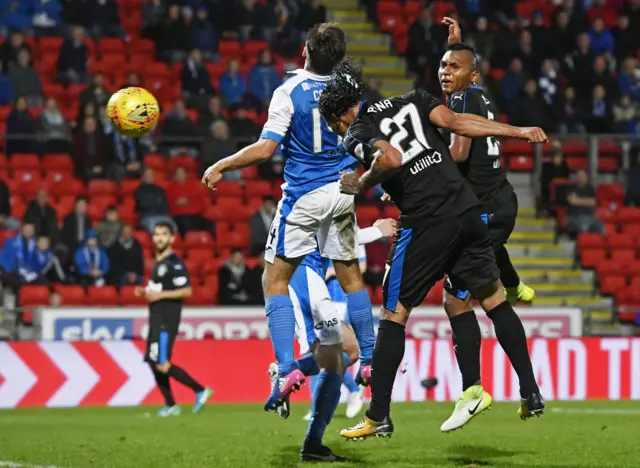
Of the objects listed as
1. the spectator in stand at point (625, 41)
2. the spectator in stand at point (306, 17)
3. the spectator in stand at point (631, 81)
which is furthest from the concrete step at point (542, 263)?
the spectator in stand at point (306, 17)

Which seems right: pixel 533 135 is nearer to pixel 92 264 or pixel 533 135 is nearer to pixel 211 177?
pixel 211 177

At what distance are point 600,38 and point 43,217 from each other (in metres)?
11.3

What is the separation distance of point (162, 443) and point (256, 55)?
12.7 meters

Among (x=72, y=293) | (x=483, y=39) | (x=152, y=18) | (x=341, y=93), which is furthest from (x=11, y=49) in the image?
(x=341, y=93)

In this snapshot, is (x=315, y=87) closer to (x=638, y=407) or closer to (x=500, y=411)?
(x=500, y=411)

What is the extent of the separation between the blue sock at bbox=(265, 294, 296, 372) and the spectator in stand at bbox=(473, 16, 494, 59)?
14150 millimetres

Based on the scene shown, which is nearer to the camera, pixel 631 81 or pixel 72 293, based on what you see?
pixel 72 293

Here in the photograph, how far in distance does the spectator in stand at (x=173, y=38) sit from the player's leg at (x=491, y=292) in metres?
13.6

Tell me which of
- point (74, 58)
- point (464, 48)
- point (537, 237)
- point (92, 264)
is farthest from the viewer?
point (537, 237)

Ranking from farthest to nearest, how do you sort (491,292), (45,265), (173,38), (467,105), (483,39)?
(483,39) < (173,38) < (45,265) < (467,105) < (491,292)

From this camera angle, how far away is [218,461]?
28.7 ft

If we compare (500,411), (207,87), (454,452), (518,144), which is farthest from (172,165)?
(454,452)

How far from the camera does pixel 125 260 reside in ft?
57.5

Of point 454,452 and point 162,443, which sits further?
point 162,443
